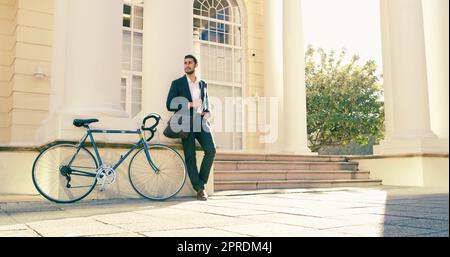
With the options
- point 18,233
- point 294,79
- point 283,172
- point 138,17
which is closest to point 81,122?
point 18,233

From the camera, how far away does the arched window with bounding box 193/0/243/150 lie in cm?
1388

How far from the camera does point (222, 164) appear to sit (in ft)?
28.6

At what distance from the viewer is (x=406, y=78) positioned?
31.9 feet

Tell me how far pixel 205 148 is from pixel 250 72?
846 cm

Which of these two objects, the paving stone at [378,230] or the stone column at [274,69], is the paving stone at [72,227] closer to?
the paving stone at [378,230]

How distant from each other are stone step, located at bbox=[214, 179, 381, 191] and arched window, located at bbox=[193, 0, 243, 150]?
511 centimetres

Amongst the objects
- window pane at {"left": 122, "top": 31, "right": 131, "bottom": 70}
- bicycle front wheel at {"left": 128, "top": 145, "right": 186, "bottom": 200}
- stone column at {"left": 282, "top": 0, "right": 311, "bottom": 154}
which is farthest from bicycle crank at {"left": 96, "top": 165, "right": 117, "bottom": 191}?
stone column at {"left": 282, "top": 0, "right": 311, "bottom": 154}

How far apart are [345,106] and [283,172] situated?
1634cm

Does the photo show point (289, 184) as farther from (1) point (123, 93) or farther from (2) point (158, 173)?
(1) point (123, 93)

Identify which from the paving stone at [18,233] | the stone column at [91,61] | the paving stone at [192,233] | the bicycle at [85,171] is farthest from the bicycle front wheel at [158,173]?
the paving stone at [192,233]

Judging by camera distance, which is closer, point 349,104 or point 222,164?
point 222,164
